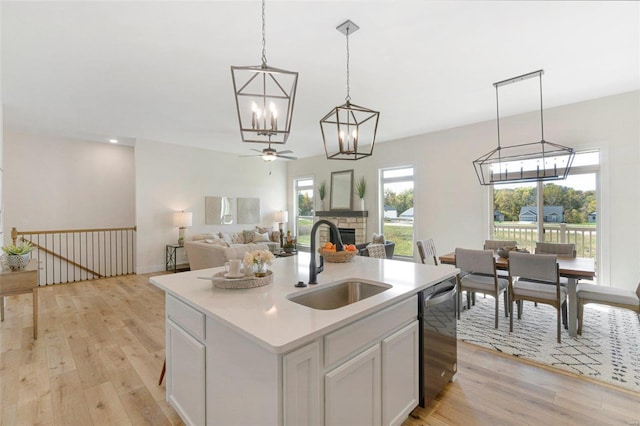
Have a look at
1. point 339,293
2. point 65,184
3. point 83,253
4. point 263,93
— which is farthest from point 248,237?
point 339,293

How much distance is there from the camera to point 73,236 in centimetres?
624

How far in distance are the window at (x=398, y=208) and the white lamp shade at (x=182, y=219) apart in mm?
4467

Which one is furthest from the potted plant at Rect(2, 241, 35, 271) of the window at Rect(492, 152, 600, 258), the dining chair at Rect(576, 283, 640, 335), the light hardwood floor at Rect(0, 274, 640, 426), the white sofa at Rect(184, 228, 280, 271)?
the window at Rect(492, 152, 600, 258)

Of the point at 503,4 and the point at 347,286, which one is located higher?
the point at 503,4

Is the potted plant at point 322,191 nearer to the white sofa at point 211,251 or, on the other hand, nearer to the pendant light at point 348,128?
the pendant light at point 348,128

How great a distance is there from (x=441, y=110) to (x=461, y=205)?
6.27 feet

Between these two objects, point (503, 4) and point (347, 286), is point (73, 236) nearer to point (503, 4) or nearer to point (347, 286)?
point (347, 286)

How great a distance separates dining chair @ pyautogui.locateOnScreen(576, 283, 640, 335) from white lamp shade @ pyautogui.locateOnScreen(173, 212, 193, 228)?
6750 millimetres

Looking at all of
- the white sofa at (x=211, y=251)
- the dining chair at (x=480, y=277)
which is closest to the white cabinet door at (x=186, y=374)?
the white sofa at (x=211, y=251)

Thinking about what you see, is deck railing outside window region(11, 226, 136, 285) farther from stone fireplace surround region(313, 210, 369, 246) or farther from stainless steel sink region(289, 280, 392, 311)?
stainless steel sink region(289, 280, 392, 311)

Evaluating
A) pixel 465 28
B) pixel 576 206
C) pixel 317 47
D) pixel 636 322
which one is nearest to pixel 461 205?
pixel 576 206

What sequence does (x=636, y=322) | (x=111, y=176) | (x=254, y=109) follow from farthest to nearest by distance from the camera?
1. (x=111, y=176)
2. (x=636, y=322)
3. (x=254, y=109)

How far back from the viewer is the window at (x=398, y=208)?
21.1 ft

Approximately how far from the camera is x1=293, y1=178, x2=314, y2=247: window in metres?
8.71
